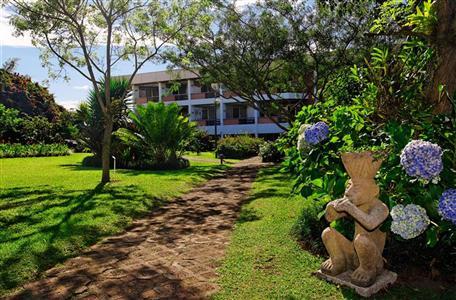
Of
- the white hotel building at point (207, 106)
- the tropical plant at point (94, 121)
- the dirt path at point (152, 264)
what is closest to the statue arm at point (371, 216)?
the dirt path at point (152, 264)

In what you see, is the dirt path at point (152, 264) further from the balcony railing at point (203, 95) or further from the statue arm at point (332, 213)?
the balcony railing at point (203, 95)

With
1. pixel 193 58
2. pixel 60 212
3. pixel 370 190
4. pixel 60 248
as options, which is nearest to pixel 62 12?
pixel 60 212

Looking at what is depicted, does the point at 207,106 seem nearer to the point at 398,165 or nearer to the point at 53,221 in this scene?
the point at 53,221

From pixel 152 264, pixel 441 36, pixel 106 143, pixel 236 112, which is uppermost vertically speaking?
pixel 236 112

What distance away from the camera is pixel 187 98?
4862 cm

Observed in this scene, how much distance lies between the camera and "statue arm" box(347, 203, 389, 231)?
4.00 metres

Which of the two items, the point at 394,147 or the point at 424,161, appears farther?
the point at 394,147

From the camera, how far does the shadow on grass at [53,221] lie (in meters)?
5.40

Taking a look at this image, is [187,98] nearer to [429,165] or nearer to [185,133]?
[185,133]

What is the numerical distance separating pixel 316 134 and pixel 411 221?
54.0 inches

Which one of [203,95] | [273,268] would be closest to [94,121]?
[273,268]

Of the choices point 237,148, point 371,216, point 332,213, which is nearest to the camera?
point 371,216

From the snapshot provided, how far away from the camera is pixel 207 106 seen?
162 feet

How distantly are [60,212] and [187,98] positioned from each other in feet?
135
